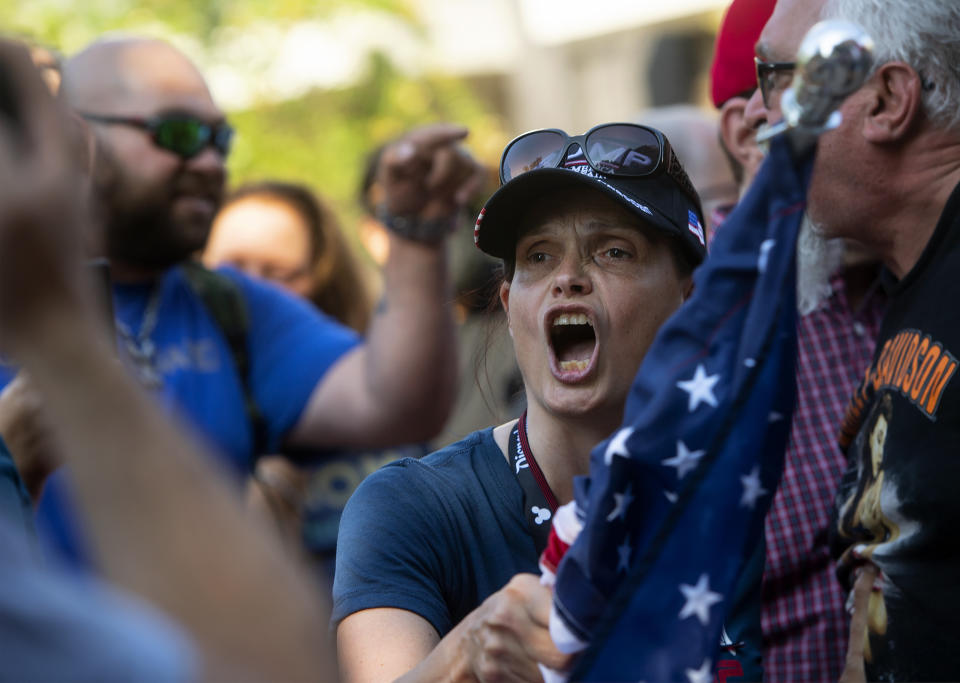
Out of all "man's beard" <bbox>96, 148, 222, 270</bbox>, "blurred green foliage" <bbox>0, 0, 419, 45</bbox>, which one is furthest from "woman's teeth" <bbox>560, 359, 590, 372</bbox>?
"blurred green foliage" <bbox>0, 0, 419, 45</bbox>

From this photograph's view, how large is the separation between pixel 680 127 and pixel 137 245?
2.16 m

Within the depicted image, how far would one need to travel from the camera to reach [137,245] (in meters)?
3.61

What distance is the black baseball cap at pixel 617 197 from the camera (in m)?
2.30

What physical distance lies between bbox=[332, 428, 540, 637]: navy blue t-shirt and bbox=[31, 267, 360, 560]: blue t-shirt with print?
125 centimetres

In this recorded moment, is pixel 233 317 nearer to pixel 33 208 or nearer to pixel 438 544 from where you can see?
pixel 438 544

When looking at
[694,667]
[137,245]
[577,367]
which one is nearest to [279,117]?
[137,245]

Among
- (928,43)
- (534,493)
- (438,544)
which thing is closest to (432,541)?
(438,544)

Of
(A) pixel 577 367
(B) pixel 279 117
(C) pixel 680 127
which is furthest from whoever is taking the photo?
(B) pixel 279 117

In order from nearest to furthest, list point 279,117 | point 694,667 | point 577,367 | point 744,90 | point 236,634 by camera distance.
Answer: point 236,634 → point 694,667 → point 577,367 → point 744,90 → point 279,117

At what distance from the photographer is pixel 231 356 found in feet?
12.0

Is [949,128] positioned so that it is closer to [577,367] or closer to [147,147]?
[577,367]

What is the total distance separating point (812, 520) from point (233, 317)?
1857 mm

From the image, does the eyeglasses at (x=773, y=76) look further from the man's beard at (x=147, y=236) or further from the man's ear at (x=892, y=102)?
the man's beard at (x=147, y=236)

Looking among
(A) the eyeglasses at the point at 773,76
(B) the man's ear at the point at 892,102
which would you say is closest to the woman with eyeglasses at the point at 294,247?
(A) the eyeglasses at the point at 773,76
